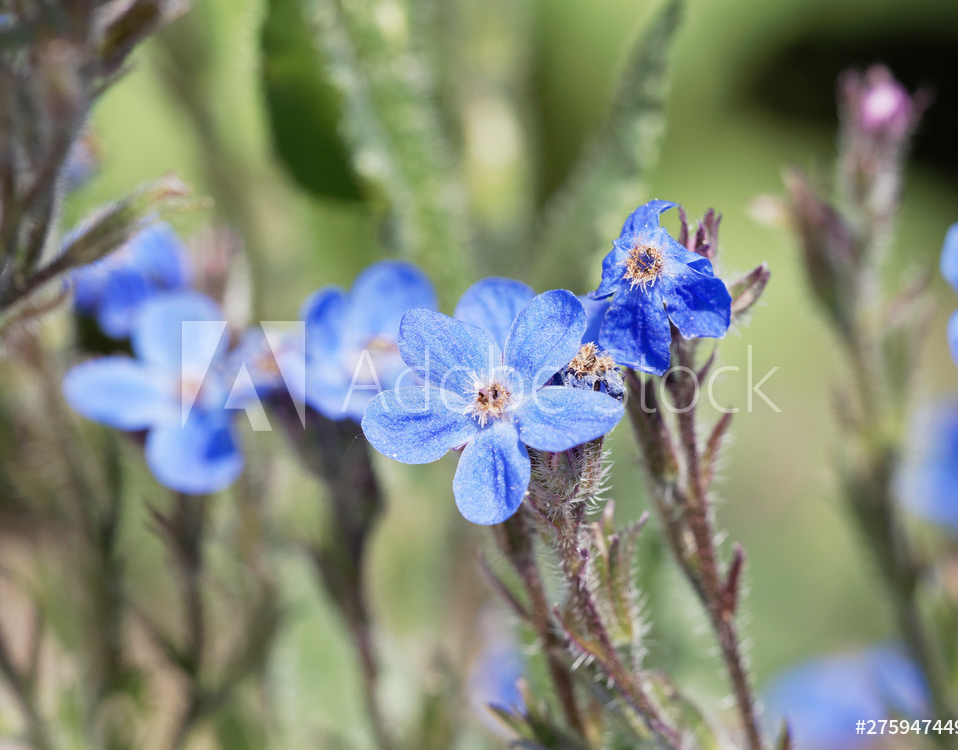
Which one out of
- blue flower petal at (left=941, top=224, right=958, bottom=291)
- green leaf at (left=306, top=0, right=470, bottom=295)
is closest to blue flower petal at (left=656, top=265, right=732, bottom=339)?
blue flower petal at (left=941, top=224, right=958, bottom=291)

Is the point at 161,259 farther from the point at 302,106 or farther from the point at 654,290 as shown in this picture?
the point at 654,290

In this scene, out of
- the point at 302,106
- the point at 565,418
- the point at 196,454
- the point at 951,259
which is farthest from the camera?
the point at 302,106

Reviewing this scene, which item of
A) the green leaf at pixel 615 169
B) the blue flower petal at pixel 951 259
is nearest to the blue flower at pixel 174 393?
the green leaf at pixel 615 169

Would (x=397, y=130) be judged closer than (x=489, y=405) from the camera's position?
No

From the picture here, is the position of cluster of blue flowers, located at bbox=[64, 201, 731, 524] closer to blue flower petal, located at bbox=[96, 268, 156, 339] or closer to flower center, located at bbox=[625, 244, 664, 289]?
flower center, located at bbox=[625, 244, 664, 289]

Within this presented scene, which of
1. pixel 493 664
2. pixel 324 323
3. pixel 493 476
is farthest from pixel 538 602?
pixel 493 664

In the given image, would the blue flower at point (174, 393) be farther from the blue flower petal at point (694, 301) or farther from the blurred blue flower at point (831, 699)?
the blurred blue flower at point (831, 699)
